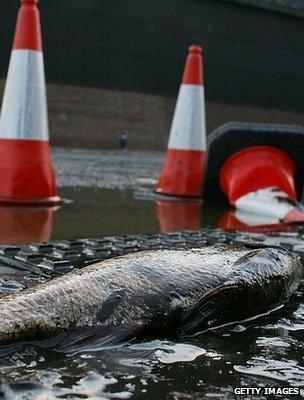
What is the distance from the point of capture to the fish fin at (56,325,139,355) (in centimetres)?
187

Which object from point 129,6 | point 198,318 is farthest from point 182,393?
point 129,6

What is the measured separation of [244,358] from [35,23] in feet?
13.3

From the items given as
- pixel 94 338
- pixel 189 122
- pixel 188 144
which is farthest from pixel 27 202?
pixel 94 338

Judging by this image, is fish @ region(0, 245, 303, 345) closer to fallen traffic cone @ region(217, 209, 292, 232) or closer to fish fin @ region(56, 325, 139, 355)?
fish fin @ region(56, 325, 139, 355)

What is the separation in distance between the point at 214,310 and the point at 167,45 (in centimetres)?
2606

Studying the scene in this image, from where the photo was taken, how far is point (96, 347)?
189 cm

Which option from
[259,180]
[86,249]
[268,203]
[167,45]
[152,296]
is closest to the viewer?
[152,296]

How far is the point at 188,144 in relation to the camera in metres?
6.68

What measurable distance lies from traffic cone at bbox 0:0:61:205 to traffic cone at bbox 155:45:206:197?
152 cm

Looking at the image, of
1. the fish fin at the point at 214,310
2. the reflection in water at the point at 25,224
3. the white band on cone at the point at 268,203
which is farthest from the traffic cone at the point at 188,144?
the fish fin at the point at 214,310

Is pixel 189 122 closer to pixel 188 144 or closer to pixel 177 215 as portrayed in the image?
pixel 188 144

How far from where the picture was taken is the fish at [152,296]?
1879 millimetres

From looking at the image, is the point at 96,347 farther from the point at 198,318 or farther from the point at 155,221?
the point at 155,221

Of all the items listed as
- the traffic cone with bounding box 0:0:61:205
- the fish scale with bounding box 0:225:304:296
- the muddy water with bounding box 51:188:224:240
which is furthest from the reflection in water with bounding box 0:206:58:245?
the fish scale with bounding box 0:225:304:296
